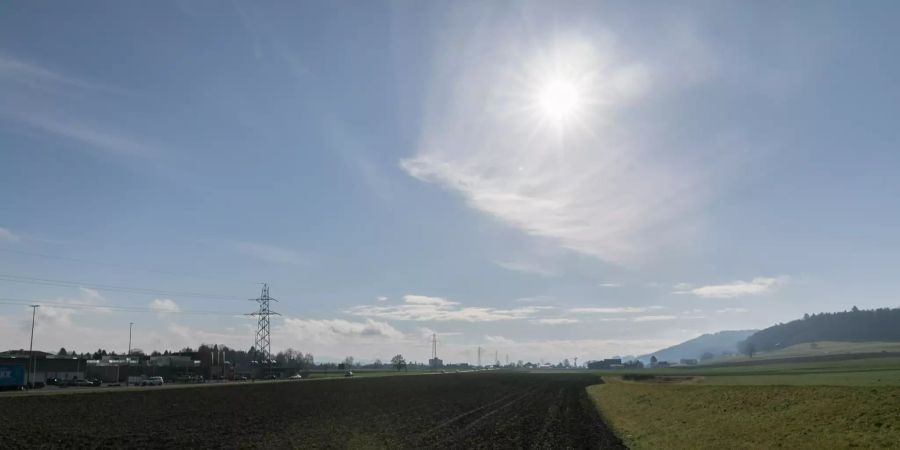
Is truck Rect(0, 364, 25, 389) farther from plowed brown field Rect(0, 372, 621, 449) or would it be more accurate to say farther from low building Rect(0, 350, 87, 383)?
low building Rect(0, 350, 87, 383)

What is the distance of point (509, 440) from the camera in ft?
113

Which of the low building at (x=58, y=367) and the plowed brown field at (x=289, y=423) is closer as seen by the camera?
the plowed brown field at (x=289, y=423)

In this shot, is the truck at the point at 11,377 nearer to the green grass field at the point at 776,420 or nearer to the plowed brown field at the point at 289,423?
the plowed brown field at the point at 289,423

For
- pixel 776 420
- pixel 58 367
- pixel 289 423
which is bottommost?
pixel 289 423

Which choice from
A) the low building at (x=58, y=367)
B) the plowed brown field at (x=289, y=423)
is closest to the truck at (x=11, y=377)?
the plowed brown field at (x=289, y=423)

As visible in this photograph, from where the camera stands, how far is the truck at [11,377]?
8888 cm

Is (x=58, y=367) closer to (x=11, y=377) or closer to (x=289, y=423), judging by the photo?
(x=11, y=377)

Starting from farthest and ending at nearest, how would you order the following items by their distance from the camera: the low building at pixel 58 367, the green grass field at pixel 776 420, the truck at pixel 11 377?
the low building at pixel 58 367 < the truck at pixel 11 377 < the green grass field at pixel 776 420

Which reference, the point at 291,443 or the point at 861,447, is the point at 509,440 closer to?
the point at 291,443

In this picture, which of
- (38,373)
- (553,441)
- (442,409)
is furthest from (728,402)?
(38,373)

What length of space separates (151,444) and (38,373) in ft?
383

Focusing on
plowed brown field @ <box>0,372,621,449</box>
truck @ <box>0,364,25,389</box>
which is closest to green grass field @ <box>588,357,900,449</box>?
→ plowed brown field @ <box>0,372,621,449</box>

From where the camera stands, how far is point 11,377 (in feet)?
294

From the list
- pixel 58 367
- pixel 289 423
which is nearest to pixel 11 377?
pixel 58 367
